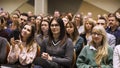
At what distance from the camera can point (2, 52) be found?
14.0 feet

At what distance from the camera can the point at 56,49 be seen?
4.21m

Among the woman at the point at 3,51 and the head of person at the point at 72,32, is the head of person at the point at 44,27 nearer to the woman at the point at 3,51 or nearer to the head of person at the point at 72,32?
the head of person at the point at 72,32

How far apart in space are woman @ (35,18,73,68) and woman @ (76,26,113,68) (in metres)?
0.23

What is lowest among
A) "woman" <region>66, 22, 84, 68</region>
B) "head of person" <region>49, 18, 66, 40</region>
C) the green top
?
the green top

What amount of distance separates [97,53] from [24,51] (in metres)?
1.10

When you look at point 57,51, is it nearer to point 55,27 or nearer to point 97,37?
point 55,27

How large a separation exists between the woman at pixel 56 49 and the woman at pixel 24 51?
0.19 metres

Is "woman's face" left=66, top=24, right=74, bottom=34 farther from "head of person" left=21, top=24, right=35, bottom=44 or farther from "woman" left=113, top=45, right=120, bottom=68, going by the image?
"woman" left=113, top=45, right=120, bottom=68

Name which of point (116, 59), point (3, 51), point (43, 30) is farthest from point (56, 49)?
point (43, 30)

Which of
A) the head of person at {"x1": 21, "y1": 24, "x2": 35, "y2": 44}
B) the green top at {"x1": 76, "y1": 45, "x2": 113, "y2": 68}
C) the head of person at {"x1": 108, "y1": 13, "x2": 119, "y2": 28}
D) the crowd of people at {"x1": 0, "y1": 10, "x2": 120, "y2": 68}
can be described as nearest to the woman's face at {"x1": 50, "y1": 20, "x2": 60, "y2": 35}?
the crowd of people at {"x1": 0, "y1": 10, "x2": 120, "y2": 68}

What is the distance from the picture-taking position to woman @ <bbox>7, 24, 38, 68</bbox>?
419cm

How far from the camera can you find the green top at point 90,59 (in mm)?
3926

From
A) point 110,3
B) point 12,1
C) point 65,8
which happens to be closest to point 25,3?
point 12,1

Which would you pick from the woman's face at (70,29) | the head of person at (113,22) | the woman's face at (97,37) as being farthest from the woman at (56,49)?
the head of person at (113,22)
